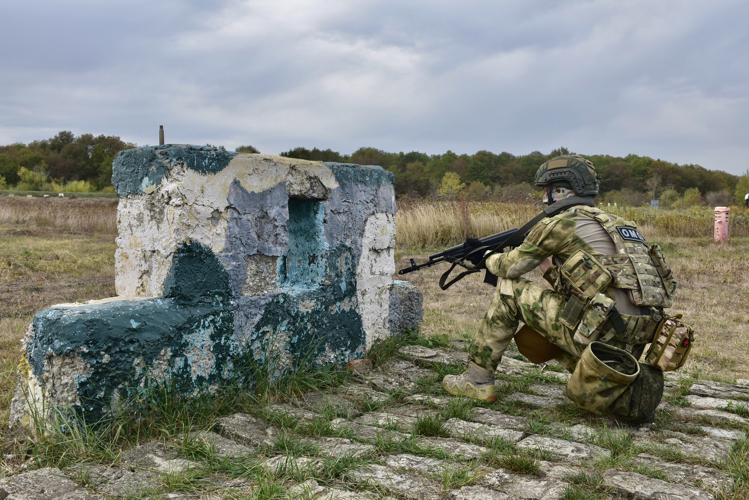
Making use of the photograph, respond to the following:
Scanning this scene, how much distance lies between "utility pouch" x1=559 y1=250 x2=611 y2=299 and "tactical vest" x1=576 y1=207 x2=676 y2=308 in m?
0.04

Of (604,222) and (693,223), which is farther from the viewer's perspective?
(693,223)

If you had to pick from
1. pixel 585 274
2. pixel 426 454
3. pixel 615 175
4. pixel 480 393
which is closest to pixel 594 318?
pixel 585 274

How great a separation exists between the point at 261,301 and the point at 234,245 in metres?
0.35

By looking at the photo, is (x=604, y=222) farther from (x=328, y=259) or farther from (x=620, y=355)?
(x=328, y=259)

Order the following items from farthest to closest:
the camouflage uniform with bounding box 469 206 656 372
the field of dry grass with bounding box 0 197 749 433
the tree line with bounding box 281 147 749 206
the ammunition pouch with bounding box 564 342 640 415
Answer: the tree line with bounding box 281 147 749 206 → the field of dry grass with bounding box 0 197 749 433 → the camouflage uniform with bounding box 469 206 656 372 → the ammunition pouch with bounding box 564 342 640 415

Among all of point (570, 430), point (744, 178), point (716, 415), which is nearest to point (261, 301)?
point (570, 430)

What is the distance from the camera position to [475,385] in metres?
3.21

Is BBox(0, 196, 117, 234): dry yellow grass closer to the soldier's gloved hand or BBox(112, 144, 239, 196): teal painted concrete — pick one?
BBox(112, 144, 239, 196): teal painted concrete

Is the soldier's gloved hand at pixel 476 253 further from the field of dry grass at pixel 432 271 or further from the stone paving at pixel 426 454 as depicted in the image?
the field of dry grass at pixel 432 271

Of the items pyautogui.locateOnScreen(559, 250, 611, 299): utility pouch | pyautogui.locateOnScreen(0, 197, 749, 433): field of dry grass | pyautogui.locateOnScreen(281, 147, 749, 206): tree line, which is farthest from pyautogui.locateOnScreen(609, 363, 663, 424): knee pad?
pyautogui.locateOnScreen(281, 147, 749, 206): tree line

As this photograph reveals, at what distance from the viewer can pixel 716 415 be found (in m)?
3.00

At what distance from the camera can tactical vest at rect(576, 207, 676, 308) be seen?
9.16 feet

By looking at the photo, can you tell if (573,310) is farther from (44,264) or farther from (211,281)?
(44,264)

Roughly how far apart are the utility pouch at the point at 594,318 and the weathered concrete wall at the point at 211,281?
1485mm
